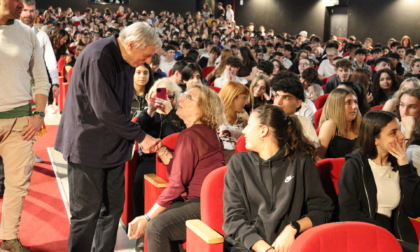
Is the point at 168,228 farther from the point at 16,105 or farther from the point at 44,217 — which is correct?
the point at 44,217

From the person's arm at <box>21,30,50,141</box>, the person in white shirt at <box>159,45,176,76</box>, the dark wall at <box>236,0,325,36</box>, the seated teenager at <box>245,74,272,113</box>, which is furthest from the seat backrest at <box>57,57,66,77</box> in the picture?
the dark wall at <box>236,0,325,36</box>

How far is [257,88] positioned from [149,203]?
7.46 ft

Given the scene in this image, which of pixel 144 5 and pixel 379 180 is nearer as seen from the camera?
pixel 379 180

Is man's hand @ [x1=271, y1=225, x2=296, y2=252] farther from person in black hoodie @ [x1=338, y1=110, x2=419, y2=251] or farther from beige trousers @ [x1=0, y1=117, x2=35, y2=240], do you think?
beige trousers @ [x1=0, y1=117, x2=35, y2=240]

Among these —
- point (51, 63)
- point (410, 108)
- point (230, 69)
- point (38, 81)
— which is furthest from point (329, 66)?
point (38, 81)

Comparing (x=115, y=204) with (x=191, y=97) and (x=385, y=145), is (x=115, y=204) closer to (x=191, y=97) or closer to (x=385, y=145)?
(x=191, y=97)

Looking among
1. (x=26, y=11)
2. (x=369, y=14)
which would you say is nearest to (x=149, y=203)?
(x=26, y=11)

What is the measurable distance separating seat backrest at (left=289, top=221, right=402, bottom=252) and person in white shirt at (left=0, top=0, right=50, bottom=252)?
194 centimetres

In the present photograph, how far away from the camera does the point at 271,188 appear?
2.32 metres

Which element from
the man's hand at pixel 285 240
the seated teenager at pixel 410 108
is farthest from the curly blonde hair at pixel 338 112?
the man's hand at pixel 285 240

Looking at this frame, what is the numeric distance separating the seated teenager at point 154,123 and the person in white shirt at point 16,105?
30.4 inches

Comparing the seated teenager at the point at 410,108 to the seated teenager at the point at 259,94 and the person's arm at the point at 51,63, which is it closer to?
the seated teenager at the point at 259,94

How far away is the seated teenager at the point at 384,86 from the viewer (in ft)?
18.9

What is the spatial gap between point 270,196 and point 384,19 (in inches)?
670
